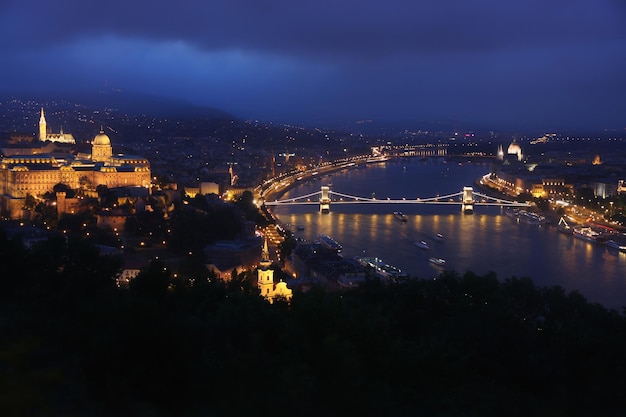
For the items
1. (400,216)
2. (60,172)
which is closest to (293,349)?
(60,172)

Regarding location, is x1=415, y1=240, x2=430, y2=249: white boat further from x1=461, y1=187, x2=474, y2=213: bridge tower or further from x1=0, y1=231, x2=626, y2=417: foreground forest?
x1=0, y1=231, x2=626, y2=417: foreground forest

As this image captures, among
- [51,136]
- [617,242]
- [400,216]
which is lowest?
[617,242]

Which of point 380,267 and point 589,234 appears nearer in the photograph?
point 380,267

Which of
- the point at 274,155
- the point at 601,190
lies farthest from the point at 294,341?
the point at 274,155

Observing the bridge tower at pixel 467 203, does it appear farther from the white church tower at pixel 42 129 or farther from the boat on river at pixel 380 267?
the white church tower at pixel 42 129

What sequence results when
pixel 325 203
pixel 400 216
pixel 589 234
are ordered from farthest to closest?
pixel 325 203 → pixel 400 216 → pixel 589 234

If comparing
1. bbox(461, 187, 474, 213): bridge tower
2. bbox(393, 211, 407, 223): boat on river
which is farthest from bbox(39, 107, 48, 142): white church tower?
bbox(461, 187, 474, 213): bridge tower

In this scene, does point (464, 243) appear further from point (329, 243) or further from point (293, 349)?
point (293, 349)
